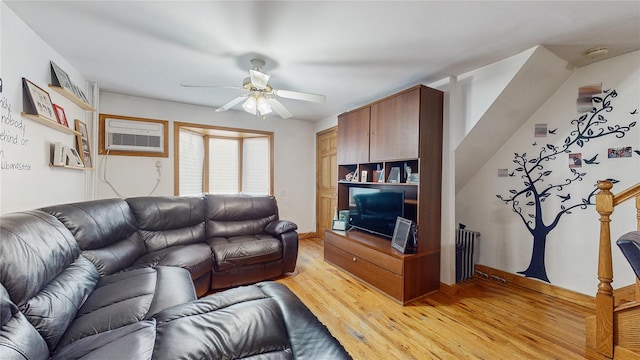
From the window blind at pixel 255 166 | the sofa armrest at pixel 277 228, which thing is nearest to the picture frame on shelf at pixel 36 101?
the sofa armrest at pixel 277 228

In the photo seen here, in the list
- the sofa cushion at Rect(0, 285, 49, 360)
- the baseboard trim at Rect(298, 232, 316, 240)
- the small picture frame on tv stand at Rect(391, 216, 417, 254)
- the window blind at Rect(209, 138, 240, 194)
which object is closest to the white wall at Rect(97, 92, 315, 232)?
the baseboard trim at Rect(298, 232, 316, 240)

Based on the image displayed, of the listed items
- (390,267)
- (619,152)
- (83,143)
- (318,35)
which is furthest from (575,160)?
(83,143)

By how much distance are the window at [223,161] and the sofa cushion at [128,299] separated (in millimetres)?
2400

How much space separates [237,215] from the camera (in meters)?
3.12

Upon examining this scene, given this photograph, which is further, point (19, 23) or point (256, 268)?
point (256, 268)

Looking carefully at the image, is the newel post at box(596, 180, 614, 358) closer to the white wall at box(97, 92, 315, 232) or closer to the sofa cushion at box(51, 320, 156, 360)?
the sofa cushion at box(51, 320, 156, 360)

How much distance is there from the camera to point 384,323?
6.66 ft

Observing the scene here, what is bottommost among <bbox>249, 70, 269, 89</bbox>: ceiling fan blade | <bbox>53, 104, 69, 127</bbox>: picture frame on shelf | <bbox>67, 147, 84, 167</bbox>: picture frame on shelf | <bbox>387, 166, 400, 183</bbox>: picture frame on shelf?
<bbox>387, 166, 400, 183</bbox>: picture frame on shelf

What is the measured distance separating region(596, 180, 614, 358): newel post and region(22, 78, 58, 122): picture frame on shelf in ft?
13.9

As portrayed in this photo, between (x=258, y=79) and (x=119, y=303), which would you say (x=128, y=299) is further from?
(x=258, y=79)

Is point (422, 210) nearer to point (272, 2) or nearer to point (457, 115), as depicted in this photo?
point (457, 115)

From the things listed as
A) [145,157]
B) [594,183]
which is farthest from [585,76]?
[145,157]

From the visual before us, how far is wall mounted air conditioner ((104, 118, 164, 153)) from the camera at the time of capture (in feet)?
10.8

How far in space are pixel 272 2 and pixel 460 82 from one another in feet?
6.87
